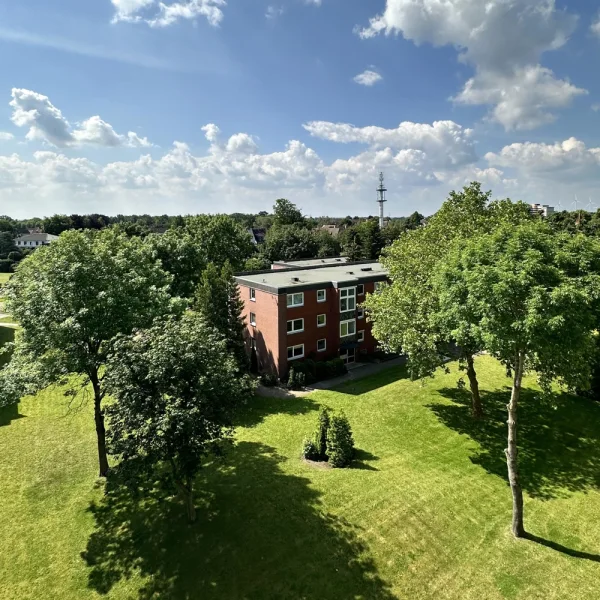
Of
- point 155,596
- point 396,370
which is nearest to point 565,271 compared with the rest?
point 155,596

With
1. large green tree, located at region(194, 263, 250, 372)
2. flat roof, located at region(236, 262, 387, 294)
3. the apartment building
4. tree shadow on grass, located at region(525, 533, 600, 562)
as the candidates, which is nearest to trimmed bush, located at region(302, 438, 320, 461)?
tree shadow on grass, located at region(525, 533, 600, 562)

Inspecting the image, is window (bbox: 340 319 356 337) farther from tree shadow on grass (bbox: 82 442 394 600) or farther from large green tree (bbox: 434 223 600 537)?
large green tree (bbox: 434 223 600 537)

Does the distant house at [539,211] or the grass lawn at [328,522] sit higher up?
the distant house at [539,211]

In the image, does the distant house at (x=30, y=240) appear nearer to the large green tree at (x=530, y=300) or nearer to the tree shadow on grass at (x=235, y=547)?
the tree shadow on grass at (x=235, y=547)

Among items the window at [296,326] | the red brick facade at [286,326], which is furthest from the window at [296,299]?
the window at [296,326]

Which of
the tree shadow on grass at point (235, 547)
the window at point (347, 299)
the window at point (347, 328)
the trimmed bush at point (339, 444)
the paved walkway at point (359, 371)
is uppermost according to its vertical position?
the window at point (347, 299)

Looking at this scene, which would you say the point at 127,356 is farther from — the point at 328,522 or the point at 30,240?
the point at 30,240

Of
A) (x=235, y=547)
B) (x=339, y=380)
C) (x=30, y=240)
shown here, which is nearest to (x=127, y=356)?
(x=235, y=547)
